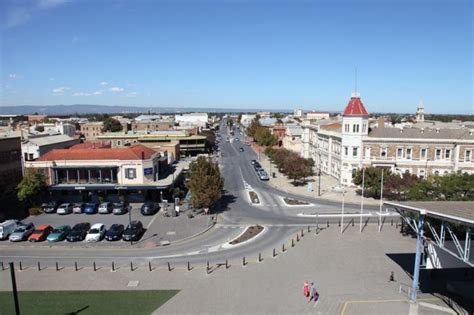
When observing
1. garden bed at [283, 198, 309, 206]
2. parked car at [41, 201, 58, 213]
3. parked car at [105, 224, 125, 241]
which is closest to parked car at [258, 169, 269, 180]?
garden bed at [283, 198, 309, 206]

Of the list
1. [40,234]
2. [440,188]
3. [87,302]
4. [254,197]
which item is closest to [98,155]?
[40,234]

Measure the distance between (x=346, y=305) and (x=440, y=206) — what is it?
8.58 m

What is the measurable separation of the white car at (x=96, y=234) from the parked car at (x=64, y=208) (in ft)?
35.1

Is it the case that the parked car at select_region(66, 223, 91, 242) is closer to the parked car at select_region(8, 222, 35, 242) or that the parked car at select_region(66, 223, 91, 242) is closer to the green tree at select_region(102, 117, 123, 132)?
the parked car at select_region(8, 222, 35, 242)

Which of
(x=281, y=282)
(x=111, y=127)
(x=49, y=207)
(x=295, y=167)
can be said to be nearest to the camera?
(x=281, y=282)

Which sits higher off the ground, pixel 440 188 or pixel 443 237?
pixel 443 237

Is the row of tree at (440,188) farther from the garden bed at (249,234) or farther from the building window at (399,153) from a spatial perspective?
the garden bed at (249,234)

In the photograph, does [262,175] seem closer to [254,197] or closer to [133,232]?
[254,197]

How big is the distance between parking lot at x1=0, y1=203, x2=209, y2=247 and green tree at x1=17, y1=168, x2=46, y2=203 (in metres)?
3.11

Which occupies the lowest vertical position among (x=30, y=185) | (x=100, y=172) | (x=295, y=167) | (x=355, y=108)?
(x=295, y=167)

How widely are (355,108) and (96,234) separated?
140 ft

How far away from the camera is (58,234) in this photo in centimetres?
3491

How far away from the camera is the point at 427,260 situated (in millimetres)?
24375

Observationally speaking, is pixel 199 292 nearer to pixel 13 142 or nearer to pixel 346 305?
pixel 346 305
